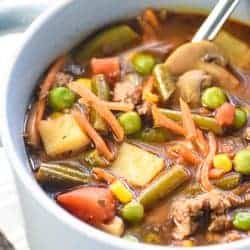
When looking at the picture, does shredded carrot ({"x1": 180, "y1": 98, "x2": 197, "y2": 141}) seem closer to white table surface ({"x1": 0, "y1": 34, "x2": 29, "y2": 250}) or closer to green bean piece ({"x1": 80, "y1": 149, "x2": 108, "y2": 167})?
green bean piece ({"x1": 80, "y1": 149, "x2": 108, "y2": 167})

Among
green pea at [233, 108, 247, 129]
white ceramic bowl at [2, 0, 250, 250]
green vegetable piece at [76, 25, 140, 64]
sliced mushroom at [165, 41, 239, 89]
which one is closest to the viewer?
white ceramic bowl at [2, 0, 250, 250]

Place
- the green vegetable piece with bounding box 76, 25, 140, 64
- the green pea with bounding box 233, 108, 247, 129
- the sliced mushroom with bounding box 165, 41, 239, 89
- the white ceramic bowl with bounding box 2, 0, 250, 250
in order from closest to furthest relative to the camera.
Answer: the white ceramic bowl with bounding box 2, 0, 250, 250 → the green pea with bounding box 233, 108, 247, 129 → the sliced mushroom with bounding box 165, 41, 239, 89 → the green vegetable piece with bounding box 76, 25, 140, 64

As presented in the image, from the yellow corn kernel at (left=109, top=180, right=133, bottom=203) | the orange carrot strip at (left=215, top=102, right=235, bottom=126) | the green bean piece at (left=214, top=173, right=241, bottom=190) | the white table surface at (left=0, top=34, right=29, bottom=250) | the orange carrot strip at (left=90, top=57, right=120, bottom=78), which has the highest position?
the orange carrot strip at (left=215, top=102, right=235, bottom=126)

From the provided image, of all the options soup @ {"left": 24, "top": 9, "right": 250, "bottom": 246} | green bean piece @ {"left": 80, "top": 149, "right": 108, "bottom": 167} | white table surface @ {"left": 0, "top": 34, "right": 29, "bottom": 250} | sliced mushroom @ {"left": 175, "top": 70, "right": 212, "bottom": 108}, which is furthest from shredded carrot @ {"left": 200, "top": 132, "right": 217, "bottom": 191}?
white table surface @ {"left": 0, "top": 34, "right": 29, "bottom": 250}

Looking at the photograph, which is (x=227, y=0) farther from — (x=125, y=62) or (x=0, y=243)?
(x=0, y=243)

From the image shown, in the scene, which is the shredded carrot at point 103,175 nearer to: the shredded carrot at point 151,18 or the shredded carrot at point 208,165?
the shredded carrot at point 208,165

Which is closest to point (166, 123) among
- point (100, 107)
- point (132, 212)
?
point (100, 107)

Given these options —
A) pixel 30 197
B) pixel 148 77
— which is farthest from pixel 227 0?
pixel 30 197

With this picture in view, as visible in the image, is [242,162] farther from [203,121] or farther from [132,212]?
[132,212]
